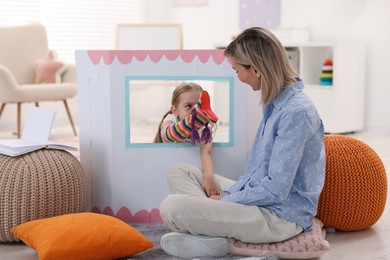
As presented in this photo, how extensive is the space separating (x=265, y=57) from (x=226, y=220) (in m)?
0.46

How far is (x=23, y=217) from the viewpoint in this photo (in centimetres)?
197

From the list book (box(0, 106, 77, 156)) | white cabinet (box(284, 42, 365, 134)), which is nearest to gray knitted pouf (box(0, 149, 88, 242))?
book (box(0, 106, 77, 156))

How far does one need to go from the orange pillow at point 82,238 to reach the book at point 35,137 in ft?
0.99

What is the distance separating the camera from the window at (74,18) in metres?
5.23

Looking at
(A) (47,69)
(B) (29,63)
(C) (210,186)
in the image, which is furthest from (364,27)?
(C) (210,186)

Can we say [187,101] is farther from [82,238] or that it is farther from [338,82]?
[338,82]

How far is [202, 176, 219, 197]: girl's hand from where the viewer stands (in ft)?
6.77

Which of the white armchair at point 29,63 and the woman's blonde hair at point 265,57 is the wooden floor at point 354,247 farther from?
the white armchair at point 29,63

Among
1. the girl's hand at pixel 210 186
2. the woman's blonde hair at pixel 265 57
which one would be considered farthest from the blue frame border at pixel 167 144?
the woman's blonde hair at pixel 265 57

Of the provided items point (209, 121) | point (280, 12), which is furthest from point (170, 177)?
point (280, 12)

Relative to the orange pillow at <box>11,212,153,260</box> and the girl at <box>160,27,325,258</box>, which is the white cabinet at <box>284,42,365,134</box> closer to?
the girl at <box>160,27,325,258</box>

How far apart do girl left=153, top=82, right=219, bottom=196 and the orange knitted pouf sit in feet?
1.20

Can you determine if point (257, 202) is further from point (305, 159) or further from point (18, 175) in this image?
point (18, 175)

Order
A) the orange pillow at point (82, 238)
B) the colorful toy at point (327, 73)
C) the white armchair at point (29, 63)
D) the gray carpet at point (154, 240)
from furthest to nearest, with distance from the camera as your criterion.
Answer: the colorful toy at point (327, 73) < the white armchair at point (29, 63) < the gray carpet at point (154, 240) < the orange pillow at point (82, 238)
